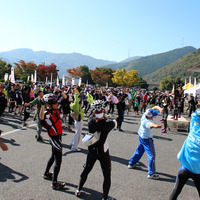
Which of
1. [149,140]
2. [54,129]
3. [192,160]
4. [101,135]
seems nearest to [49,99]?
[54,129]

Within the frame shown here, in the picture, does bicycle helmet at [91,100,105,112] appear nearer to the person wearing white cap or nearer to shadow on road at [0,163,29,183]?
the person wearing white cap

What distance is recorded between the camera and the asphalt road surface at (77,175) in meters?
3.57

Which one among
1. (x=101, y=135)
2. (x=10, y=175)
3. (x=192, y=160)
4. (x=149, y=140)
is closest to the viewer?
(x=192, y=160)

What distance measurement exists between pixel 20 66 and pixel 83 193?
60346 millimetres

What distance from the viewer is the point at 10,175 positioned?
420cm

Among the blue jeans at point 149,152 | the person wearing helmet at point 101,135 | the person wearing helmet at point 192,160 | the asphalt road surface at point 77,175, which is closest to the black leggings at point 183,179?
the person wearing helmet at point 192,160

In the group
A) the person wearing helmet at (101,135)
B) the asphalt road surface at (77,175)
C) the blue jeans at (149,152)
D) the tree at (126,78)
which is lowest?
the asphalt road surface at (77,175)

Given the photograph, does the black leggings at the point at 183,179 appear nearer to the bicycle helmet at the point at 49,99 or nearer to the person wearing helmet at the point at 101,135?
the person wearing helmet at the point at 101,135

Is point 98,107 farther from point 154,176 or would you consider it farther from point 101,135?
point 154,176

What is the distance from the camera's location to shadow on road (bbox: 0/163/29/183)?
159 inches

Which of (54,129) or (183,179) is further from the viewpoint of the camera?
(54,129)

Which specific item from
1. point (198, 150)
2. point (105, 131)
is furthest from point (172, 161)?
point (105, 131)

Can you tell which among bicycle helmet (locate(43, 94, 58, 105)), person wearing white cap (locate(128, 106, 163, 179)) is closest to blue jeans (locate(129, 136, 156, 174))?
person wearing white cap (locate(128, 106, 163, 179))

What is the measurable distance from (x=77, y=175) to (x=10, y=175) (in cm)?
155
